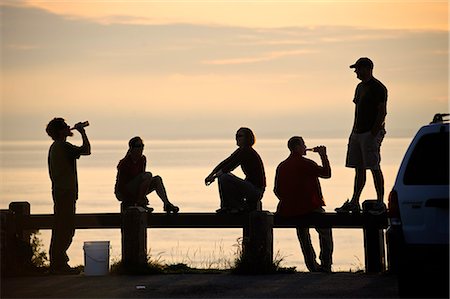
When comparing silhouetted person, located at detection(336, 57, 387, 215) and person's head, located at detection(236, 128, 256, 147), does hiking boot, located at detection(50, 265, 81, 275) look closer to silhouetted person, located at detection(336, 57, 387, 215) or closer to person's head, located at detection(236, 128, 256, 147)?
person's head, located at detection(236, 128, 256, 147)

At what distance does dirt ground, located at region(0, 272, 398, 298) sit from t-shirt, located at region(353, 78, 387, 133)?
208cm

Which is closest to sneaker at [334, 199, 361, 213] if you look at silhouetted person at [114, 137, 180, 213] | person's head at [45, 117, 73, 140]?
silhouetted person at [114, 137, 180, 213]

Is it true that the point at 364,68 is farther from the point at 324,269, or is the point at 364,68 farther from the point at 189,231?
the point at 189,231

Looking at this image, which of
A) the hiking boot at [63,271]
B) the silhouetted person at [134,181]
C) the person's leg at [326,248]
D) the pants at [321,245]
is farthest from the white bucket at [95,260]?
the person's leg at [326,248]

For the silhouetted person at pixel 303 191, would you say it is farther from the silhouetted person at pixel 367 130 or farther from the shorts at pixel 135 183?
the shorts at pixel 135 183

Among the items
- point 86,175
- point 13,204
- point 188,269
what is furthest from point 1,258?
point 86,175

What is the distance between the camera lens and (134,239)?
20.6 metres

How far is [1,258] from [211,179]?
3080mm

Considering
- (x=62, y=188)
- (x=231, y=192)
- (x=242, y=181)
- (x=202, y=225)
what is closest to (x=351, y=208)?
(x=242, y=181)

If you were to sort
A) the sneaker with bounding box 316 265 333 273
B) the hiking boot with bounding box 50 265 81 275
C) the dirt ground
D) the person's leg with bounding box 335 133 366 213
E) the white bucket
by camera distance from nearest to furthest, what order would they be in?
the dirt ground, the white bucket, the person's leg with bounding box 335 133 366 213, the hiking boot with bounding box 50 265 81 275, the sneaker with bounding box 316 265 333 273

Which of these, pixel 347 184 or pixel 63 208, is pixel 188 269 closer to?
pixel 63 208

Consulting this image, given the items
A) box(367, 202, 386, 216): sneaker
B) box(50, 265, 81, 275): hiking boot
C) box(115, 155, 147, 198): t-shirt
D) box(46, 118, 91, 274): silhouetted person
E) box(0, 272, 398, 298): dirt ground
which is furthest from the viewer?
box(115, 155, 147, 198): t-shirt

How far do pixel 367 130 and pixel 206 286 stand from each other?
351 centimetres

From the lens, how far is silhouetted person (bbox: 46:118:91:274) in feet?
68.9
